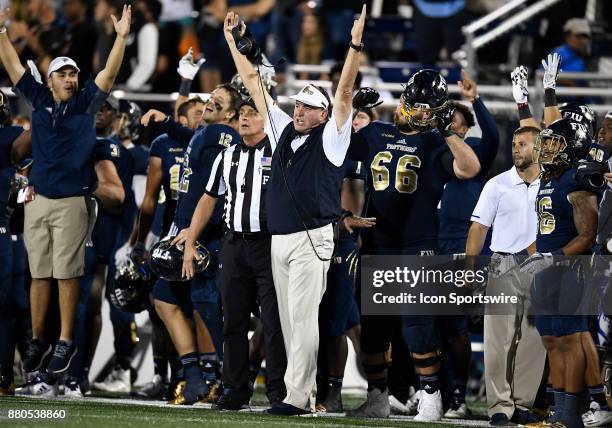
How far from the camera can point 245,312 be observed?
959cm

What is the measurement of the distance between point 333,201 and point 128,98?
17.1ft

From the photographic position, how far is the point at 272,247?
927cm

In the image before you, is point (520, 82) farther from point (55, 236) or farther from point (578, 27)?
point (578, 27)

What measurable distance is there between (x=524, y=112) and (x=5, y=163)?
13.5ft

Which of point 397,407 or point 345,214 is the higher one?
point 345,214

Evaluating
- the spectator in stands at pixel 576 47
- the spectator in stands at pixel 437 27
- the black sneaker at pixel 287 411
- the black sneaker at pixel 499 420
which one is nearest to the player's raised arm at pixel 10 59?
the black sneaker at pixel 287 411

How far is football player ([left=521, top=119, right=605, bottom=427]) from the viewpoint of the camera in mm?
8672

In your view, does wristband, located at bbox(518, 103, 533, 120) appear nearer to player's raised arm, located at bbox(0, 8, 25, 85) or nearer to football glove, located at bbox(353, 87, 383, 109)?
football glove, located at bbox(353, 87, 383, 109)

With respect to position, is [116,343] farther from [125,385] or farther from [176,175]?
[176,175]

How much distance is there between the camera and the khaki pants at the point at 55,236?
10.7m

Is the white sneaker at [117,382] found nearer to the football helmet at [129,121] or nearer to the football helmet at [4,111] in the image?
the football helmet at [129,121]

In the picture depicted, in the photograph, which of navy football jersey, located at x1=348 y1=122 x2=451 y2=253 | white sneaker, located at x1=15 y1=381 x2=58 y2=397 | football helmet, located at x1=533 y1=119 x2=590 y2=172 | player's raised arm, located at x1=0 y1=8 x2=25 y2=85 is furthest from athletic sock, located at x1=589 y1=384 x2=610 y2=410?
player's raised arm, located at x1=0 y1=8 x2=25 y2=85

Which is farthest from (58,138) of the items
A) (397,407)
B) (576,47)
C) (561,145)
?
(576,47)

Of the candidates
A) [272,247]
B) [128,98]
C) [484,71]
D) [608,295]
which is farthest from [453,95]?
[272,247]
